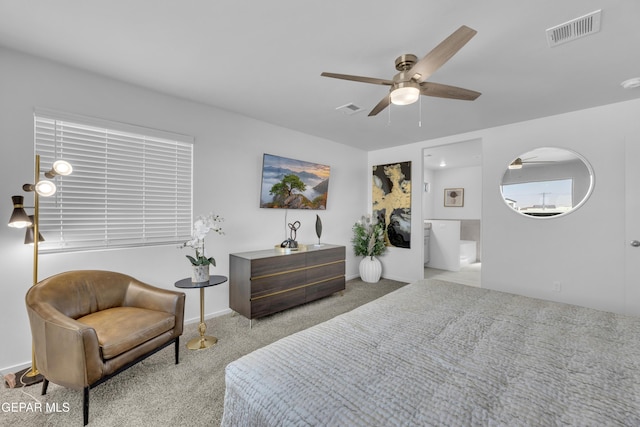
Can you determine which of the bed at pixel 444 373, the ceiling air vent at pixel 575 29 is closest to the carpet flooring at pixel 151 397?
the bed at pixel 444 373

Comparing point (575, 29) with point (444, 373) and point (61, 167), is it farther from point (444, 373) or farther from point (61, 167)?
point (61, 167)

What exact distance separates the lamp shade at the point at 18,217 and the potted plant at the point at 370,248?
4376 millimetres

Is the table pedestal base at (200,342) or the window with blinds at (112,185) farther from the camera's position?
the table pedestal base at (200,342)

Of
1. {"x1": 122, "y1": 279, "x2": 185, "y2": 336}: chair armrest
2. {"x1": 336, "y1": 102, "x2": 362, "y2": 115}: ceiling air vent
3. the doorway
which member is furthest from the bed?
the doorway

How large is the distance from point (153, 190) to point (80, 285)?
44.0 inches

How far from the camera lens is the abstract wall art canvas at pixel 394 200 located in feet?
16.7

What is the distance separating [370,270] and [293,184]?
88.5 inches

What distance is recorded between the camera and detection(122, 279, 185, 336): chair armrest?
233cm

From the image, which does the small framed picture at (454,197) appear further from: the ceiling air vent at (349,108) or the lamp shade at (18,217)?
the lamp shade at (18,217)

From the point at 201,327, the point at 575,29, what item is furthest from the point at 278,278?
the point at 575,29

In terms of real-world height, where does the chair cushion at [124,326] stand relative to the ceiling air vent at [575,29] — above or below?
below

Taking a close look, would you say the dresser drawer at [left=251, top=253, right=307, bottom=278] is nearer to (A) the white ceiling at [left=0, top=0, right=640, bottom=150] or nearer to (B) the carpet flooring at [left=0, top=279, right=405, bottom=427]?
(B) the carpet flooring at [left=0, top=279, right=405, bottom=427]

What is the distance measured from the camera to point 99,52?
87.3 inches

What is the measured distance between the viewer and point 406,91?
2.01 meters
